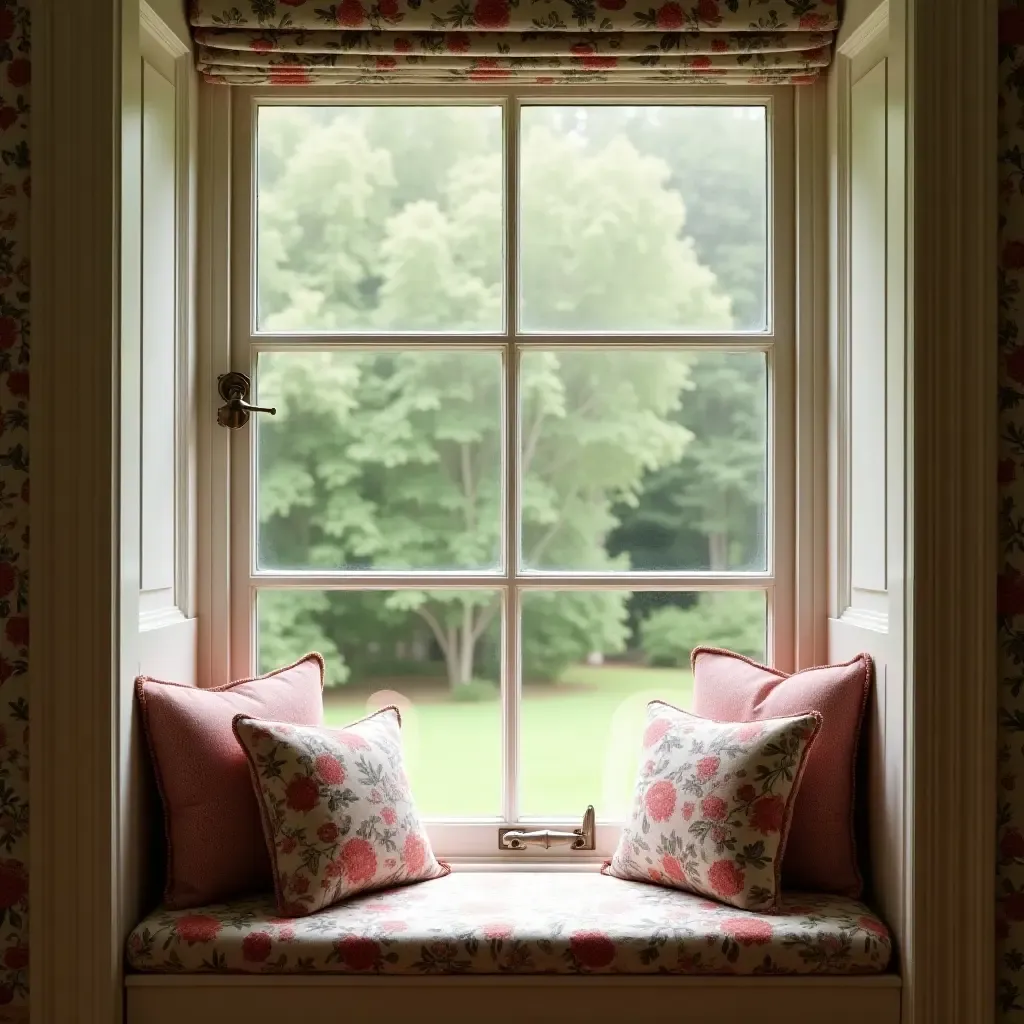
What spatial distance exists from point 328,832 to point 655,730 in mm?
684

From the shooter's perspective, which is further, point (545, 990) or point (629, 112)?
point (629, 112)

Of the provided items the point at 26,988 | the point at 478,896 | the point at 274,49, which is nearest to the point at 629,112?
the point at 274,49

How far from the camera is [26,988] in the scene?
1857mm

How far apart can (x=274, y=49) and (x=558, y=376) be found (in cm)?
89

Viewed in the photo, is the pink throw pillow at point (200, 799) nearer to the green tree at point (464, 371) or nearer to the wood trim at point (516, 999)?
the wood trim at point (516, 999)

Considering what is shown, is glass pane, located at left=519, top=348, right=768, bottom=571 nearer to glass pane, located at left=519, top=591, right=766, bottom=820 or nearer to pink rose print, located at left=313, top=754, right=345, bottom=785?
glass pane, located at left=519, top=591, right=766, bottom=820

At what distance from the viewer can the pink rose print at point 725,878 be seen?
1934 millimetres

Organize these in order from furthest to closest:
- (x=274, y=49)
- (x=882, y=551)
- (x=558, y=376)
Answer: (x=558, y=376) < (x=274, y=49) < (x=882, y=551)

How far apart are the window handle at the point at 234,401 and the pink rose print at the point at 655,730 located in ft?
3.41

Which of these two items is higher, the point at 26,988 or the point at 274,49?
the point at 274,49

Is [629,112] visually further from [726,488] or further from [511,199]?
[726,488]

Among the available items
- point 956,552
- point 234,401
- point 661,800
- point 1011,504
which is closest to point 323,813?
point 661,800

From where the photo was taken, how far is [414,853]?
6.85ft

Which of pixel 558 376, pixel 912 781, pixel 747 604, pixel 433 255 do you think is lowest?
pixel 912 781
